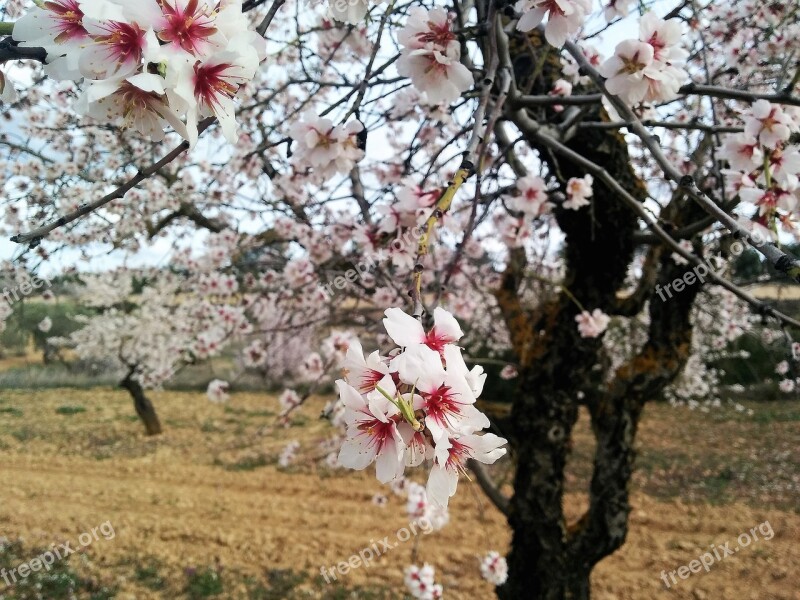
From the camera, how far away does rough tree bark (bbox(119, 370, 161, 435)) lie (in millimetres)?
6832

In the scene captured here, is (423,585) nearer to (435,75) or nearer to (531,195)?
(531,195)

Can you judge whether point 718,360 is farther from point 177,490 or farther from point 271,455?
point 177,490

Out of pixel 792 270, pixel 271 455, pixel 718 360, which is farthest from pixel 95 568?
pixel 718 360

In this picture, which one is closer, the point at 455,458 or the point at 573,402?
the point at 455,458

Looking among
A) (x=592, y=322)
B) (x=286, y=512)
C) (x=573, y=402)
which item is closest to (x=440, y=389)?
(x=592, y=322)

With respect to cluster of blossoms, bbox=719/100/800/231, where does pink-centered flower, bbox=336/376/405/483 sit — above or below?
below

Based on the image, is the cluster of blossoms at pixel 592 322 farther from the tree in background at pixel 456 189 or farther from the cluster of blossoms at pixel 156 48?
the cluster of blossoms at pixel 156 48

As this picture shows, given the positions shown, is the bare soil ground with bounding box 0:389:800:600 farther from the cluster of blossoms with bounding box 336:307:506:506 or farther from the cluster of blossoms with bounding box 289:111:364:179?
the cluster of blossoms with bounding box 336:307:506:506

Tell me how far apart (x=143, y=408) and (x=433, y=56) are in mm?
7124

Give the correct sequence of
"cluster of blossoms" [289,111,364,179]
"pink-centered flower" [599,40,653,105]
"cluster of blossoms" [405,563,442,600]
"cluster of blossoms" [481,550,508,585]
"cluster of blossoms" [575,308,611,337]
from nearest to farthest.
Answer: "pink-centered flower" [599,40,653,105], "cluster of blossoms" [289,111,364,179], "cluster of blossoms" [575,308,611,337], "cluster of blossoms" [481,550,508,585], "cluster of blossoms" [405,563,442,600]

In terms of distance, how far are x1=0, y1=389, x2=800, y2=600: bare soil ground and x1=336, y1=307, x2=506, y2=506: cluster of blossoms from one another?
7.30 ft

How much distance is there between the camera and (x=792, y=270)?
59 cm

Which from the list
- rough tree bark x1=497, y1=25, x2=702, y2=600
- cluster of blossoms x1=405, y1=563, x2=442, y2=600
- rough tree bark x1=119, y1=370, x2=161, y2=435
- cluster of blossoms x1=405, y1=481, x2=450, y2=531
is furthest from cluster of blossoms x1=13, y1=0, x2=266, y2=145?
rough tree bark x1=119, y1=370, x2=161, y2=435

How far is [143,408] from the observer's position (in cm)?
685
